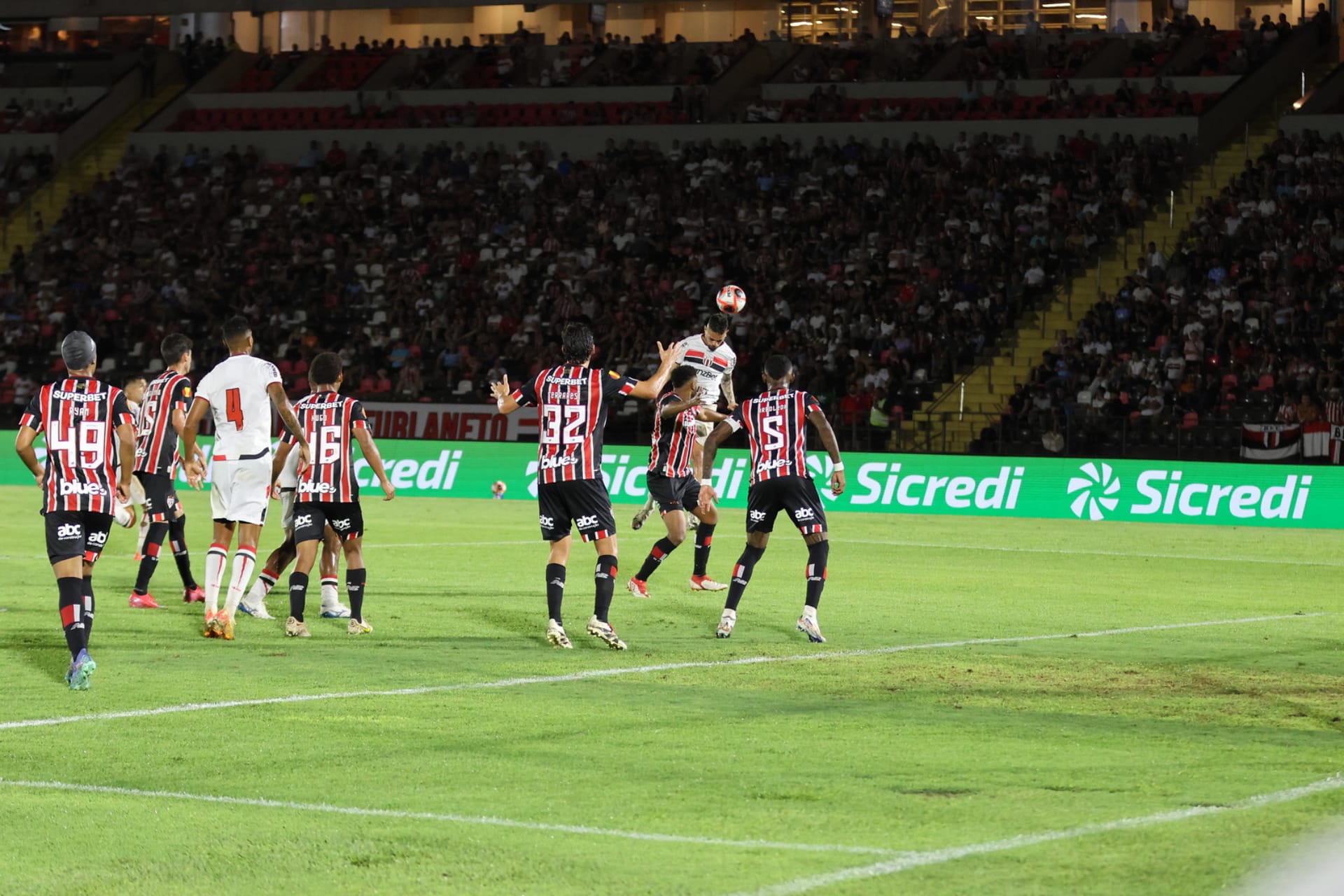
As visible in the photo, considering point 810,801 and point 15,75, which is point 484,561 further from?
point 15,75

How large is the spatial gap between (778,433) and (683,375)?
309cm

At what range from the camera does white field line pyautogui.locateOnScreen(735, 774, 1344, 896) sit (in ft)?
21.3

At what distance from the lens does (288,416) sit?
541 inches

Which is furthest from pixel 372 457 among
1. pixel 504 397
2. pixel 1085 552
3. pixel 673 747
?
pixel 1085 552

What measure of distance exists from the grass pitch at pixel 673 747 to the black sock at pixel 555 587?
0.28 m

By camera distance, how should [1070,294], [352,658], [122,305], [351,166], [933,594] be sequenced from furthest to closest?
[351,166]
[122,305]
[1070,294]
[933,594]
[352,658]

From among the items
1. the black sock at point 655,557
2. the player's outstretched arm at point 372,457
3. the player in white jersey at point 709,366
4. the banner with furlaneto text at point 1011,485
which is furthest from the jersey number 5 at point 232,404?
the banner with furlaneto text at point 1011,485

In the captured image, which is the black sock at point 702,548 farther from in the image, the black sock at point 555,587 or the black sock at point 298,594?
the black sock at point 298,594

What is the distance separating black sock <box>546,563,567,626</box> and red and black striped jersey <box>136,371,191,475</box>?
4.66m

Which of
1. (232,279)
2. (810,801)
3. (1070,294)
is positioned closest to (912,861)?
(810,801)

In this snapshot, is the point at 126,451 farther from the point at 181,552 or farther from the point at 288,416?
the point at 181,552

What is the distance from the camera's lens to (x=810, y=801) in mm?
7977

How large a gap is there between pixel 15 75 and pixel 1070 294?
34.5m

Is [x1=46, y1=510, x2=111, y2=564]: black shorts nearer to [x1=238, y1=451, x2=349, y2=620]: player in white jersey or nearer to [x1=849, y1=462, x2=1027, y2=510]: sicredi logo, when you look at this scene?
[x1=238, y1=451, x2=349, y2=620]: player in white jersey
